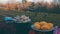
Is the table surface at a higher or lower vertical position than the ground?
lower

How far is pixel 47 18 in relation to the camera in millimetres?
1383

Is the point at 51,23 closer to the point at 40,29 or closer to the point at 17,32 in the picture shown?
the point at 40,29

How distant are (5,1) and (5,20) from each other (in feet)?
0.53

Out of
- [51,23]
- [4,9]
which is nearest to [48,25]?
[51,23]

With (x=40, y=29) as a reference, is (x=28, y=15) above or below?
above

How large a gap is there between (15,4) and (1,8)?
0.12 metres

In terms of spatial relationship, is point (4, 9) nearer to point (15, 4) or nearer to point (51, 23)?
point (15, 4)

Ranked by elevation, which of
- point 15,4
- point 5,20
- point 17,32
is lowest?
point 17,32

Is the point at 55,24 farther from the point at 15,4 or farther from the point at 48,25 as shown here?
the point at 15,4

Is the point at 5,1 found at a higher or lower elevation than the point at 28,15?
higher

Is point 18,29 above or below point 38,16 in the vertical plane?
below

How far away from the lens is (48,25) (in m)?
1.35

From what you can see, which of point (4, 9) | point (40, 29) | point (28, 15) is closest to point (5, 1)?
point (4, 9)

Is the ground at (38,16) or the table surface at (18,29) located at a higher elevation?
the ground at (38,16)
